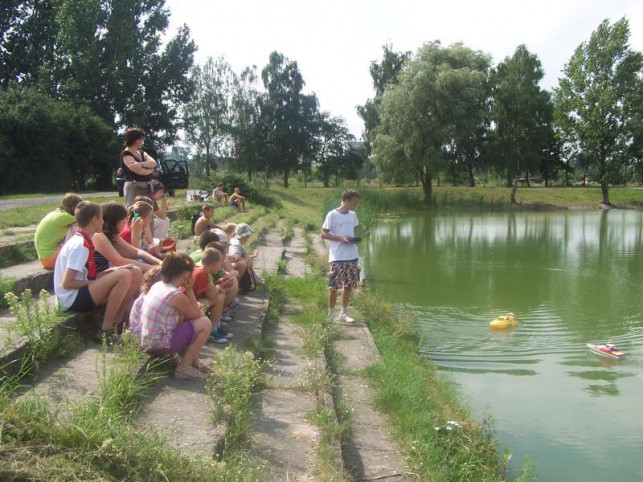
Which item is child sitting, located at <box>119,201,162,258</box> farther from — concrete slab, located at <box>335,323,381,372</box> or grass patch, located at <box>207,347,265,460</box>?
grass patch, located at <box>207,347,265,460</box>

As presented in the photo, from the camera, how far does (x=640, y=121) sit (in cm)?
3381

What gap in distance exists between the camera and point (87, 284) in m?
4.42

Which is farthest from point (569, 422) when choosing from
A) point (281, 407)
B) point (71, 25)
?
point (71, 25)

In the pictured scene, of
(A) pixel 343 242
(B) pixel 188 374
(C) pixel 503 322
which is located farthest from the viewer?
(C) pixel 503 322

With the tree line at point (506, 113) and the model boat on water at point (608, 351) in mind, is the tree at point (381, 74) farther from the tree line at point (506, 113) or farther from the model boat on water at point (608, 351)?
the model boat on water at point (608, 351)

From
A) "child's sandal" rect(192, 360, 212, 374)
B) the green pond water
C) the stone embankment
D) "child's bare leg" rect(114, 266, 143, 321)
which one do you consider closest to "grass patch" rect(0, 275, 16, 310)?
the stone embankment

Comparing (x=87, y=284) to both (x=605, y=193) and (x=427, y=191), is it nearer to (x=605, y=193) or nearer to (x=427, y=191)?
(x=427, y=191)

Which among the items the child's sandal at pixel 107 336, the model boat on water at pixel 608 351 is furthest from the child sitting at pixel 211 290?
the model boat on water at pixel 608 351

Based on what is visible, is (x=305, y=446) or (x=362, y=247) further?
(x=362, y=247)

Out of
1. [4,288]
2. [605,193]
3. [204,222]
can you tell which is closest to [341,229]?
[204,222]

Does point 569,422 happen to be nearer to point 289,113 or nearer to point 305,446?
point 305,446

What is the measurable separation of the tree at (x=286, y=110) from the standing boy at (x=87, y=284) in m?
39.8

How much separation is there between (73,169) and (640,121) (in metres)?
30.8

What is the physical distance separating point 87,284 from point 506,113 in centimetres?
3512
